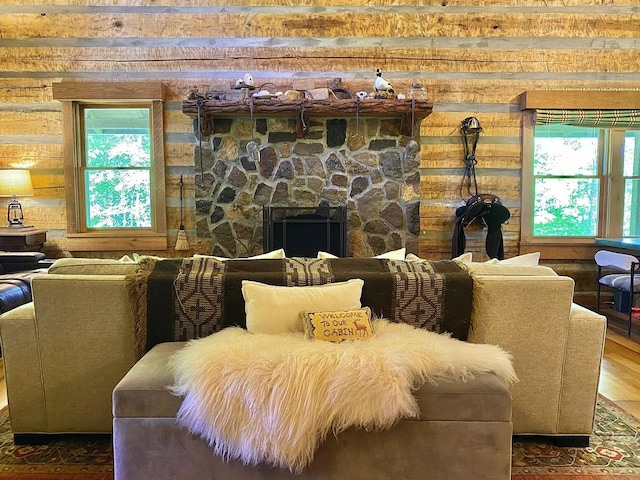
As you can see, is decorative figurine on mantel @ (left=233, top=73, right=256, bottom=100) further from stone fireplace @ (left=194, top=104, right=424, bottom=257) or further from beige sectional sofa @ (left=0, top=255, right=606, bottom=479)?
beige sectional sofa @ (left=0, top=255, right=606, bottom=479)

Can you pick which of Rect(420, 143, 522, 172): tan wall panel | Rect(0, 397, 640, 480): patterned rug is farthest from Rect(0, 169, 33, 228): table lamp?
Rect(420, 143, 522, 172): tan wall panel

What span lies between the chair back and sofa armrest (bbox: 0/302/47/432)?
4.27m

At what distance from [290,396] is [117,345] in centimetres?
98

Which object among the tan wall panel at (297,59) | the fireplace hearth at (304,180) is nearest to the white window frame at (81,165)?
the tan wall panel at (297,59)

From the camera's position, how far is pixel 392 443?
1759mm

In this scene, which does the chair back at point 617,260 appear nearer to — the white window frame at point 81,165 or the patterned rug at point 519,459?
the patterned rug at point 519,459

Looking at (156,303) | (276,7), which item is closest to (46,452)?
(156,303)

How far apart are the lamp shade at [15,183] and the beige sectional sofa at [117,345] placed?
2.89 m

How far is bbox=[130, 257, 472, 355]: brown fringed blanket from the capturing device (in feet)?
7.39

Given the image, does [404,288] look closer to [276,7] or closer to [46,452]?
[46,452]

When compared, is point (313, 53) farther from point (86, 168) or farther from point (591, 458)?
point (591, 458)

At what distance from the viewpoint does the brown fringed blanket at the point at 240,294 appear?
2.25m

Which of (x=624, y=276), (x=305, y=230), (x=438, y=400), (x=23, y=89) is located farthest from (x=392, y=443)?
(x=23, y=89)

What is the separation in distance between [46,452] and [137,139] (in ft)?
11.8
